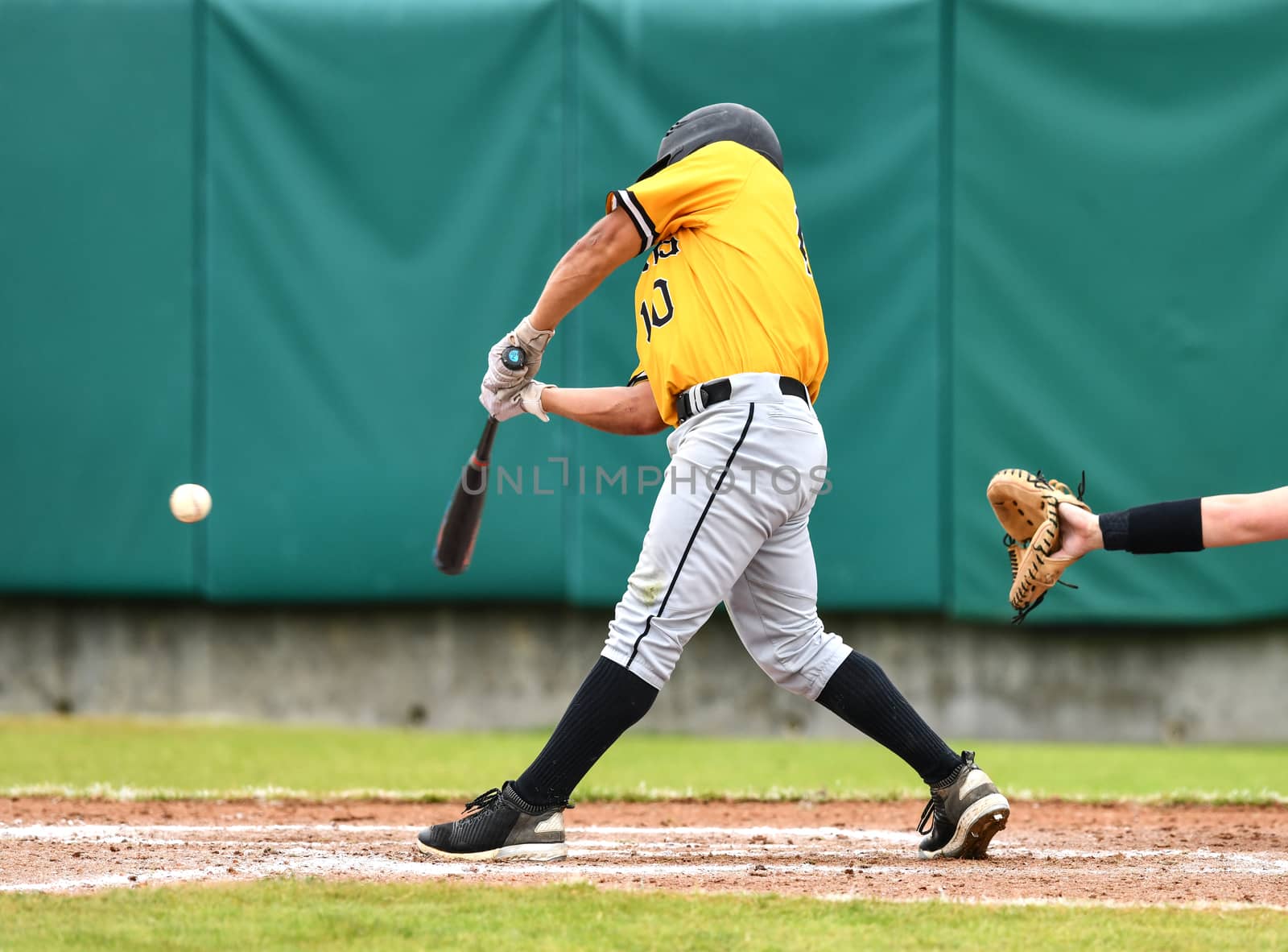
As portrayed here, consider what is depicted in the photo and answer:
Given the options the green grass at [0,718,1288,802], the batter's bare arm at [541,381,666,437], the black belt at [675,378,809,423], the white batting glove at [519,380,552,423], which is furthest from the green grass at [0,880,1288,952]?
the green grass at [0,718,1288,802]

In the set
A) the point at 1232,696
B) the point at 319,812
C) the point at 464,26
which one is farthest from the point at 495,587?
the point at 1232,696

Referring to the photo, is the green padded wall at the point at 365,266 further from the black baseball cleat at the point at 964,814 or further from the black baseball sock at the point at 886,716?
the black baseball cleat at the point at 964,814

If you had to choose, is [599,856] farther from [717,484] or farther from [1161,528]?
[1161,528]

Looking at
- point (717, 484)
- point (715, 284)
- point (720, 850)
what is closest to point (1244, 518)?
point (717, 484)

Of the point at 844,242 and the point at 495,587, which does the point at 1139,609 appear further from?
the point at 495,587

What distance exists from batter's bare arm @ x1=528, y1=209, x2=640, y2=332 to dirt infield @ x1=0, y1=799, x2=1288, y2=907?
4.23 ft

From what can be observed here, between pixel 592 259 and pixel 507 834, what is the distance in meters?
1.30

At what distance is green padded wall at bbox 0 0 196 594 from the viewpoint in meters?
6.57

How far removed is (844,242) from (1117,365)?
50.0 inches

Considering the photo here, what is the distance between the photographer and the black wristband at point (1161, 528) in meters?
3.16

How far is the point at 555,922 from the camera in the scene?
97.3 inches

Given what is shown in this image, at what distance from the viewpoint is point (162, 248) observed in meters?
6.58

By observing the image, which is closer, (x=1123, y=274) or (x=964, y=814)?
(x=964, y=814)

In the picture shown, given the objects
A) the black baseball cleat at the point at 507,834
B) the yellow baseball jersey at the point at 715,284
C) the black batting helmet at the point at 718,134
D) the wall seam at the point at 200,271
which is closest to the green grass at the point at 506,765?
the wall seam at the point at 200,271
